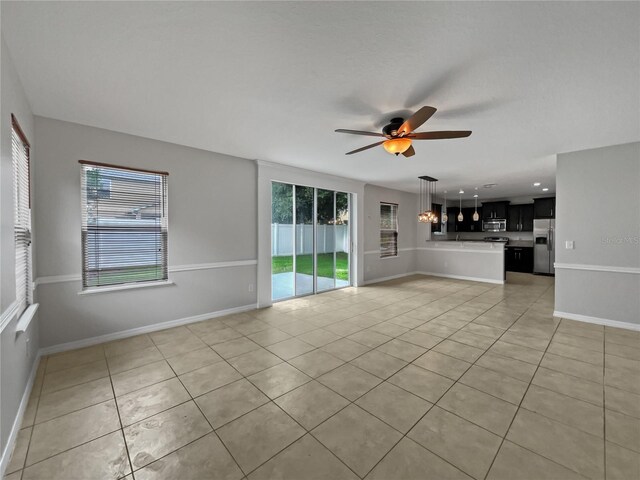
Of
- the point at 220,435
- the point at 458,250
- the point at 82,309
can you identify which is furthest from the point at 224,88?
the point at 458,250

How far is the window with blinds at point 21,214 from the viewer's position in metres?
2.10

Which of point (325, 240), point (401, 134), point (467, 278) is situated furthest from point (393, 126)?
point (467, 278)

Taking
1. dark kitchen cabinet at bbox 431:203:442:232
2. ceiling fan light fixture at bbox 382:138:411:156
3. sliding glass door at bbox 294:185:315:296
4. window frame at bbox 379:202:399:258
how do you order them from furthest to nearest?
1. dark kitchen cabinet at bbox 431:203:442:232
2. window frame at bbox 379:202:399:258
3. sliding glass door at bbox 294:185:315:296
4. ceiling fan light fixture at bbox 382:138:411:156

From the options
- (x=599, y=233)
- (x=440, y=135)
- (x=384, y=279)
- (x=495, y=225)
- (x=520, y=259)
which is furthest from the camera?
(x=495, y=225)

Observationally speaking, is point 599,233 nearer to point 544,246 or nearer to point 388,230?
point 388,230

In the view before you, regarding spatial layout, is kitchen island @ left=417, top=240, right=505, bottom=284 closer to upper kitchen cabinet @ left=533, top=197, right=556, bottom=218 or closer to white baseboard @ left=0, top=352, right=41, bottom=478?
upper kitchen cabinet @ left=533, top=197, right=556, bottom=218

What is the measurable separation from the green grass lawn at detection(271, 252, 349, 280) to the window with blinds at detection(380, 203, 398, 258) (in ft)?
4.97

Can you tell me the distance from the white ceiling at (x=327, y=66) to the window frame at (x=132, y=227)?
0.47 meters

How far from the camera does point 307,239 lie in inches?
217

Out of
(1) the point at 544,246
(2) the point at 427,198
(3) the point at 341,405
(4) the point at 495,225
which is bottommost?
(3) the point at 341,405

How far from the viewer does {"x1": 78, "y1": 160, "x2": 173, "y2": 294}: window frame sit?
10.1 feet

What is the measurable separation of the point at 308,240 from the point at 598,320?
4.71 meters

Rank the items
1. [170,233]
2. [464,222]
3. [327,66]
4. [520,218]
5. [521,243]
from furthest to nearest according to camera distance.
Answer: [464,222] < [521,243] < [520,218] < [170,233] < [327,66]

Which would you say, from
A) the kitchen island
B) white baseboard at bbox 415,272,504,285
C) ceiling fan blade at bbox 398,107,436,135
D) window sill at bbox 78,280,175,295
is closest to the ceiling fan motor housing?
ceiling fan blade at bbox 398,107,436,135
